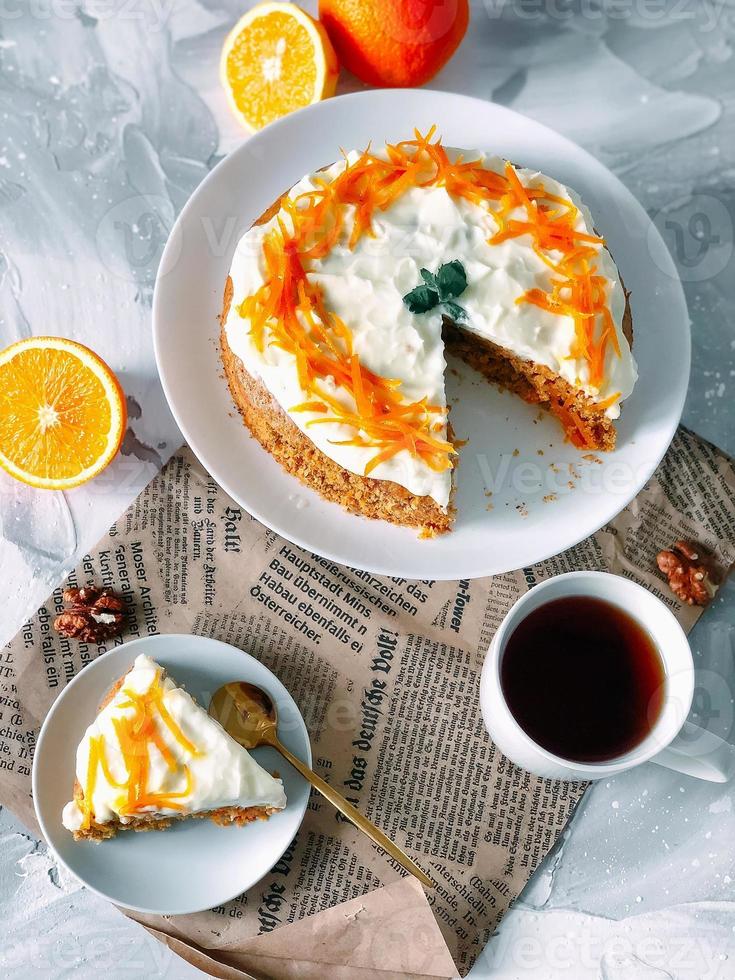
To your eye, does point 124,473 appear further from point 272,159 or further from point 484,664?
point 484,664

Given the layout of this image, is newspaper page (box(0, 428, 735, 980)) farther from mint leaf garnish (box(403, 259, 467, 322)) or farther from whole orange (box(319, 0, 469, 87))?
whole orange (box(319, 0, 469, 87))

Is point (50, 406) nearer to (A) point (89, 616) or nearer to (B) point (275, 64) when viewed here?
(A) point (89, 616)

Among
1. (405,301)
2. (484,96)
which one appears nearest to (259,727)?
(405,301)

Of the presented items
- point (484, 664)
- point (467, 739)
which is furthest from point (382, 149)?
point (467, 739)

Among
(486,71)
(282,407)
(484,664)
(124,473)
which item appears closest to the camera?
(282,407)

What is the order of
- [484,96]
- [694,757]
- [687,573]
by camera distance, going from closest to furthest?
[694,757] < [687,573] < [484,96]
